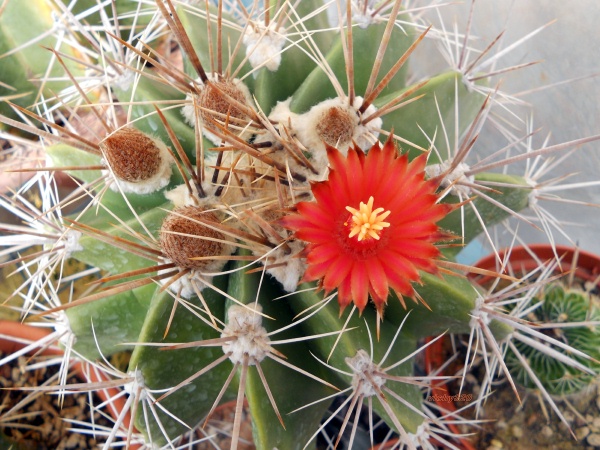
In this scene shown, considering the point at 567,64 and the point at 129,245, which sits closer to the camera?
the point at 129,245

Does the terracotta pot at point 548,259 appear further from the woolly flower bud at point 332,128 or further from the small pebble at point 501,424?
the woolly flower bud at point 332,128

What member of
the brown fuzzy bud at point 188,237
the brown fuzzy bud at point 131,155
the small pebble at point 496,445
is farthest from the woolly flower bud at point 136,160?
the small pebble at point 496,445

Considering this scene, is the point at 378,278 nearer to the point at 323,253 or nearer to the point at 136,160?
the point at 323,253

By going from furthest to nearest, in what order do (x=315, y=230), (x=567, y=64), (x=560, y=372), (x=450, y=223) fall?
1. (x=567, y=64)
2. (x=560, y=372)
3. (x=450, y=223)
4. (x=315, y=230)

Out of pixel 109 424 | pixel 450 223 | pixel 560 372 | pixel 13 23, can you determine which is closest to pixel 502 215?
pixel 450 223

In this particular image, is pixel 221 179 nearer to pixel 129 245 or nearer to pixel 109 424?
pixel 129 245

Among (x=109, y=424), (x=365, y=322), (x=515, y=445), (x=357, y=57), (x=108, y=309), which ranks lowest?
(x=109, y=424)
